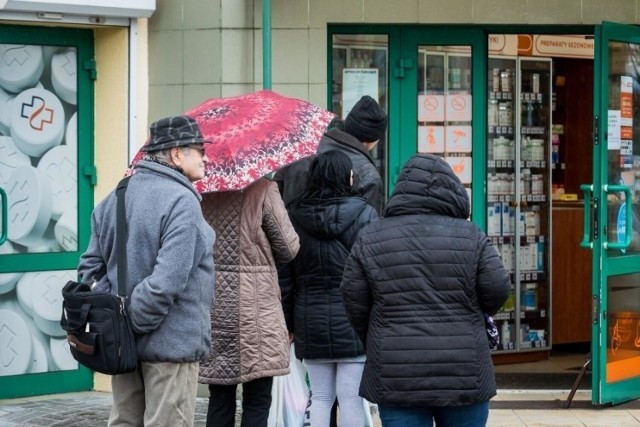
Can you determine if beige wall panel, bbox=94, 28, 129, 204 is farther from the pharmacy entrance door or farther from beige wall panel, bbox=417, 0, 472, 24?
the pharmacy entrance door

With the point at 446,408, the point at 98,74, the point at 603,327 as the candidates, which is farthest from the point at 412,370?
the point at 98,74

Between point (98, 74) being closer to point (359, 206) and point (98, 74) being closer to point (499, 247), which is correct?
point (359, 206)

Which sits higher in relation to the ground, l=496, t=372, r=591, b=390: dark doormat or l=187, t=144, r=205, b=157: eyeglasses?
l=187, t=144, r=205, b=157: eyeglasses

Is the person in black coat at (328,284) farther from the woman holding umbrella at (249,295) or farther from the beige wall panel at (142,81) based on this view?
the beige wall panel at (142,81)

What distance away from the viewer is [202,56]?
8.27 metres

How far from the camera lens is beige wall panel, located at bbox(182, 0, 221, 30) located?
822cm

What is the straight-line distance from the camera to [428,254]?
482 cm

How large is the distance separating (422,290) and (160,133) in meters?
1.24

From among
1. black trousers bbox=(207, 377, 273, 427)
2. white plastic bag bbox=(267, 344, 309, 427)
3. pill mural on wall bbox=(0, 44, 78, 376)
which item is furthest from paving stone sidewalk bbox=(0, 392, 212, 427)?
black trousers bbox=(207, 377, 273, 427)

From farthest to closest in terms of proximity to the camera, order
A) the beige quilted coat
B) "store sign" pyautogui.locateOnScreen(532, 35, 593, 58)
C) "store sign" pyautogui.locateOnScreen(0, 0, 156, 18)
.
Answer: "store sign" pyautogui.locateOnScreen(532, 35, 593, 58), "store sign" pyautogui.locateOnScreen(0, 0, 156, 18), the beige quilted coat

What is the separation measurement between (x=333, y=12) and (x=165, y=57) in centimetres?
120

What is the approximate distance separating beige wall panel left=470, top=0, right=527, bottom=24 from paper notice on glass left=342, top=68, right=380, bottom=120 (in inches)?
32.9

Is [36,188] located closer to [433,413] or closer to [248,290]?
[248,290]

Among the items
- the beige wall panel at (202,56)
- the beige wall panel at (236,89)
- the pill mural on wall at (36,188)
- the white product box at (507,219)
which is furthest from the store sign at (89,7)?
the white product box at (507,219)
